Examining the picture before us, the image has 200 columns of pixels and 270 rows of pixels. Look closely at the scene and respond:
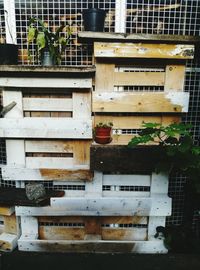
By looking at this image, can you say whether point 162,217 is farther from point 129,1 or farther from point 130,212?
point 129,1

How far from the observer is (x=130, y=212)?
339 centimetres

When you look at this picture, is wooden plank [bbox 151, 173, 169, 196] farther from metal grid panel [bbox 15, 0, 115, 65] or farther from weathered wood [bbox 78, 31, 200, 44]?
metal grid panel [bbox 15, 0, 115, 65]

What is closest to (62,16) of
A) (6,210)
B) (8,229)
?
(6,210)

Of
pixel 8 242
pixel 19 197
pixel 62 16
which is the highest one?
pixel 62 16

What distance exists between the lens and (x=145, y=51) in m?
2.93

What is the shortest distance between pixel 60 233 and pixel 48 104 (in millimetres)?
1745

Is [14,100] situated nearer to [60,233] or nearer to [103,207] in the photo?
[103,207]

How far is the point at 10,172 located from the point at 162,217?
6.71 ft

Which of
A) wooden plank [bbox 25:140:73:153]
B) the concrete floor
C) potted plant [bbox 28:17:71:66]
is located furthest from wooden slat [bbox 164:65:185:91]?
the concrete floor

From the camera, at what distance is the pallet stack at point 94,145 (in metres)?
3.02

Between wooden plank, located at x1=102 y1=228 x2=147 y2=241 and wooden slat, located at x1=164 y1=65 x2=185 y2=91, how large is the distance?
190 centimetres

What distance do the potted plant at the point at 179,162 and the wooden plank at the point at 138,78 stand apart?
1.64 ft

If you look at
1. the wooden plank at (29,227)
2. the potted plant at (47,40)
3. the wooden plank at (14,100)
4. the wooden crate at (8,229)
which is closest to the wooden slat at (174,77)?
the potted plant at (47,40)

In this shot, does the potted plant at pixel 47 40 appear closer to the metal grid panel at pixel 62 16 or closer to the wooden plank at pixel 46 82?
the metal grid panel at pixel 62 16
